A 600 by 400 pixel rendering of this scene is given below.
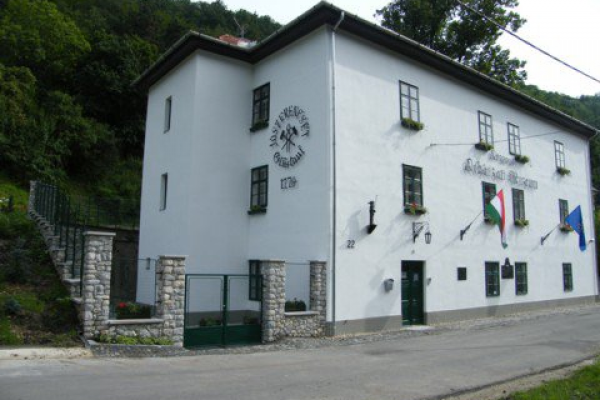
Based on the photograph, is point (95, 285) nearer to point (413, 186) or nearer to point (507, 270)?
point (413, 186)

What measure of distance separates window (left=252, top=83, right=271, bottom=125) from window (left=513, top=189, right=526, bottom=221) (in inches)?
462

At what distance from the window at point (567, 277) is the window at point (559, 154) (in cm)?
500

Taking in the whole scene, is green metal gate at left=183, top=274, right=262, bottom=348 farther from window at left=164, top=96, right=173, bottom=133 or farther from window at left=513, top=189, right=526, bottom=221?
window at left=513, top=189, right=526, bottom=221

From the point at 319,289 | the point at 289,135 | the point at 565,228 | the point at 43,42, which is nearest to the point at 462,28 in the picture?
the point at 565,228

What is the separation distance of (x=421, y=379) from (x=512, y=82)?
29.0 meters

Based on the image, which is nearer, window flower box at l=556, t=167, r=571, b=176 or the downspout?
the downspout

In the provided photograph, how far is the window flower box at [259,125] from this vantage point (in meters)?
17.9

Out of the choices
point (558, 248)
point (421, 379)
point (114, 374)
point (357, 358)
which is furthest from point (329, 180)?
point (558, 248)

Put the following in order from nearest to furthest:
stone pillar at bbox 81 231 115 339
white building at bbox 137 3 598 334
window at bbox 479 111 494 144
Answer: stone pillar at bbox 81 231 115 339, white building at bbox 137 3 598 334, window at bbox 479 111 494 144

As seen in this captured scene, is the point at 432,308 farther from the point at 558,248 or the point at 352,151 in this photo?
the point at 558,248

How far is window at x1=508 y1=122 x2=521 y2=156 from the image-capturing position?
22688 millimetres

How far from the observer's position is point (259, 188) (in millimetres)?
18078

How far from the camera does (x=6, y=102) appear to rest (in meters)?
32.2

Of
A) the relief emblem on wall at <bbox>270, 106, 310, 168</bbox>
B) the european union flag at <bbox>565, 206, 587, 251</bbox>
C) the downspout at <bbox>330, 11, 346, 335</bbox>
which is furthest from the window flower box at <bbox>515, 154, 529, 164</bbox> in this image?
the relief emblem on wall at <bbox>270, 106, 310, 168</bbox>
